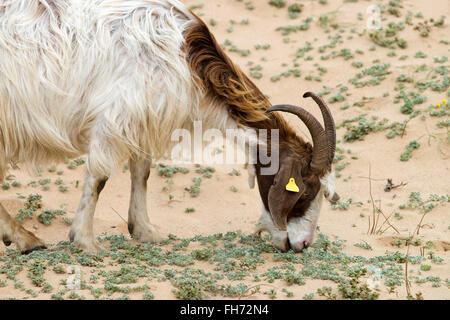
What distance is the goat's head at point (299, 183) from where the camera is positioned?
5.61 meters

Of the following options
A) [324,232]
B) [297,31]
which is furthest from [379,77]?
[324,232]

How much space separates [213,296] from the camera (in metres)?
4.72

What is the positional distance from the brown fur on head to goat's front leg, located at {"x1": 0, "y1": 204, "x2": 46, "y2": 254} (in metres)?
1.98

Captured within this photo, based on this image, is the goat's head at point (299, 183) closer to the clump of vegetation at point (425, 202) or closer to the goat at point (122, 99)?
the goat at point (122, 99)

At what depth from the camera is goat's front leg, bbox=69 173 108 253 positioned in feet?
18.9

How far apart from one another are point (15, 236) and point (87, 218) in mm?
623

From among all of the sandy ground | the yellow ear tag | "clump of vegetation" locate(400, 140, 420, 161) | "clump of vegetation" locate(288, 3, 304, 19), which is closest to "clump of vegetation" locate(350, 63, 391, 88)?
the sandy ground

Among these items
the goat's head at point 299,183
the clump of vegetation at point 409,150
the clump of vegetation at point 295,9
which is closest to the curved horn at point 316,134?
the goat's head at point 299,183

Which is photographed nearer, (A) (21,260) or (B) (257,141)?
(A) (21,260)

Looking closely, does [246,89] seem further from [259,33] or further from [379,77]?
[259,33]

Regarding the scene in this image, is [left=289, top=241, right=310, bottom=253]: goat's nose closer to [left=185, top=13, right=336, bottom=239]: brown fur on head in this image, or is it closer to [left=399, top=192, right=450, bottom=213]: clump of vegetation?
[left=185, top=13, right=336, bottom=239]: brown fur on head

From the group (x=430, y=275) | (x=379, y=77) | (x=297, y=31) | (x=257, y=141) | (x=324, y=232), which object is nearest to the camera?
(x=430, y=275)

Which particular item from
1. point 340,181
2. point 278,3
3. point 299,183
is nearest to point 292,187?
point 299,183

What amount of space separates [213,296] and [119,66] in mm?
2079
